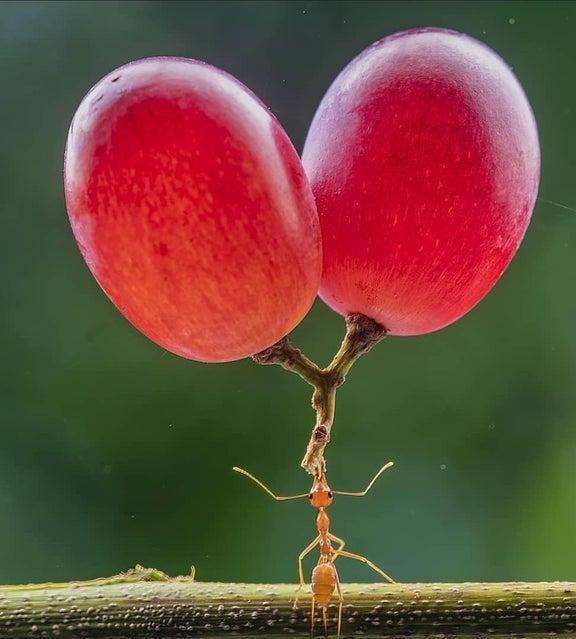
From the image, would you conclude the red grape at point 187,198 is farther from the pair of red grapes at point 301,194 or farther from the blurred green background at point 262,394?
the blurred green background at point 262,394

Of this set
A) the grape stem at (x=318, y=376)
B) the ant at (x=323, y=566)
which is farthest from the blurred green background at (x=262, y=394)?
the grape stem at (x=318, y=376)

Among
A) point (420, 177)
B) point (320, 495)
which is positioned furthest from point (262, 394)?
point (420, 177)

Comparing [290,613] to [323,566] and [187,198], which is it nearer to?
[323,566]

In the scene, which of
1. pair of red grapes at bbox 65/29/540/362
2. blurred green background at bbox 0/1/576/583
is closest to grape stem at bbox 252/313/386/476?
pair of red grapes at bbox 65/29/540/362

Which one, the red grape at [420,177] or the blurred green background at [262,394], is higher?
the blurred green background at [262,394]

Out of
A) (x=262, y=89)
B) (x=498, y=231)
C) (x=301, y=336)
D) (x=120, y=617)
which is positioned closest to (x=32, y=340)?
(x=301, y=336)

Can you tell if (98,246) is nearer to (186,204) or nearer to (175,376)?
(186,204)
